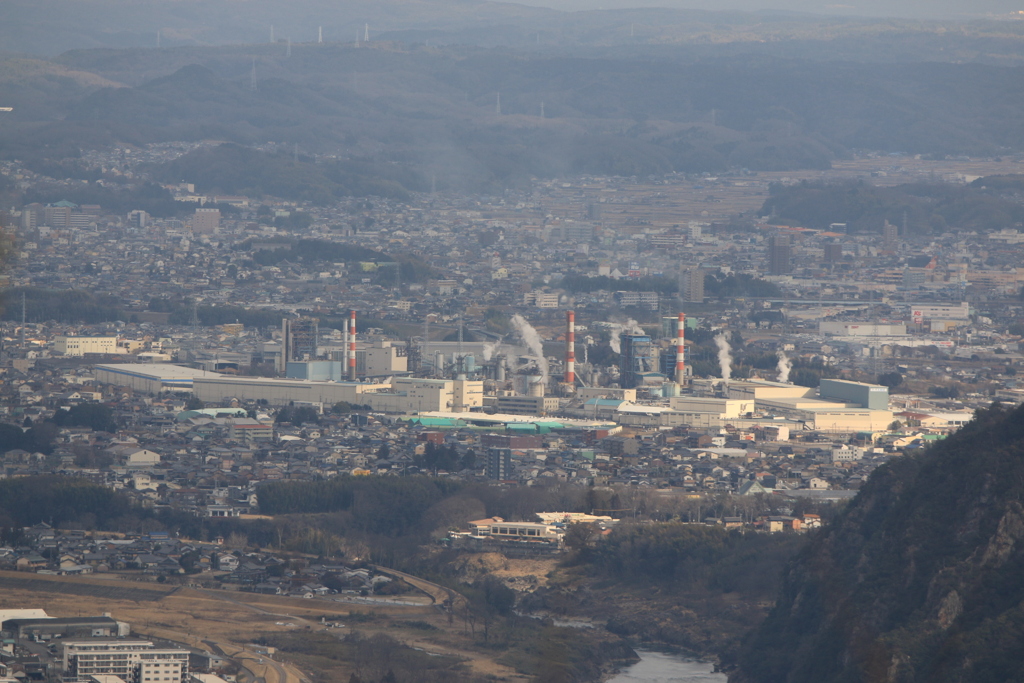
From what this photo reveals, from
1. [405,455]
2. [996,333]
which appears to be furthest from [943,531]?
[996,333]

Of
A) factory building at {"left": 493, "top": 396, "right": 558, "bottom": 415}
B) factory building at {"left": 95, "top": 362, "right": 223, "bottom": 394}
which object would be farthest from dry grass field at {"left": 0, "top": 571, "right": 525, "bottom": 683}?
factory building at {"left": 95, "top": 362, "right": 223, "bottom": 394}

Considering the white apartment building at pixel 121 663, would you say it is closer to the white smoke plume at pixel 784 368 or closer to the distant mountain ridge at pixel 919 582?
the distant mountain ridge at pixel 919 582

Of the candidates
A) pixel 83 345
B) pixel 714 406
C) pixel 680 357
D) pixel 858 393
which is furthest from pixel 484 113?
pixel 714 406

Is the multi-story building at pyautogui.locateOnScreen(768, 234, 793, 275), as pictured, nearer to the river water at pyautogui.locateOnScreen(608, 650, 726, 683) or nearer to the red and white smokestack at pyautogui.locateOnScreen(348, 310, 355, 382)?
the red and white smokestack at pyautogui.locateOnScreen(348, 310, 355, 382)

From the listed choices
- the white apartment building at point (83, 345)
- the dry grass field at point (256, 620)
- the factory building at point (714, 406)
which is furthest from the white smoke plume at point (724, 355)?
the dry grass field at point (256, 620)

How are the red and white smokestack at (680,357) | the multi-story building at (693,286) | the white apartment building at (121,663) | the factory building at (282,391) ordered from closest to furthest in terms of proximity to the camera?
1. the white apartment building at (121,663)
2. the factory building at (282,391)
3. the red and white smokestack at (680,357)
4. the multi-story building at (693,286)
